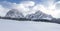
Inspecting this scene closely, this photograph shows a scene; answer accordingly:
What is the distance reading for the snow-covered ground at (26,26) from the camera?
1.33m

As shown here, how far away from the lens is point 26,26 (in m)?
1.36

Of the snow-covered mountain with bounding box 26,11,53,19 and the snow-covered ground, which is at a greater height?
the snow-covered mountain with bounding box 26,11,53,19

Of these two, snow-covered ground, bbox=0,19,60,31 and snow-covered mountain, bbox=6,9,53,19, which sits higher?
snow-covered mountain, bbox=6,9,53,19

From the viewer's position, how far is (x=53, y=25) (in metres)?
1.32

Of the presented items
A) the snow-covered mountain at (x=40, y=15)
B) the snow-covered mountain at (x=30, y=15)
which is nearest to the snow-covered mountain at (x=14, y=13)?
the snow-covered mountain at (x=30, y=15)

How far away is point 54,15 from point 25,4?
0.35 meters

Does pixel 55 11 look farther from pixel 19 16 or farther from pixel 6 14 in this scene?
pixel 6 14

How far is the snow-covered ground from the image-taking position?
4.36 feet

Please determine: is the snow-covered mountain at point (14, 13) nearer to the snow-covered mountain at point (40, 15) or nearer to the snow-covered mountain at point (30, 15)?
the snow-covered mountain at point (30, 15)

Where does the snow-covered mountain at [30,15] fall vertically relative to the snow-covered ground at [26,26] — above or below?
above

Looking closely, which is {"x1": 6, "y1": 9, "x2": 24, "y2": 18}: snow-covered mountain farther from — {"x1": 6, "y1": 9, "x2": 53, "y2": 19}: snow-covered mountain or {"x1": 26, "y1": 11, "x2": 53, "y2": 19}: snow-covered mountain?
{"x1": 26, "y1": 11, "x2": 53, "y2": 19}: snow-covered mountain

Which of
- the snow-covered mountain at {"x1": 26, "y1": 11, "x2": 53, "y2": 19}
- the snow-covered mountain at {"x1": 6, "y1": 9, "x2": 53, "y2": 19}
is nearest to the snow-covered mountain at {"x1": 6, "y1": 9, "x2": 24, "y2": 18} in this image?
the snow-covered mountain at {"x1": 6, "y1": 9, "x2": 53, "y2": 19}

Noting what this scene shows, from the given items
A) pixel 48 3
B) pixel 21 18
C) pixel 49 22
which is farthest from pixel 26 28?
pixel 48 3

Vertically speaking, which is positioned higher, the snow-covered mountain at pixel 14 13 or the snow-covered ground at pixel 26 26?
the snow-covered mountain at pixel 14 13
